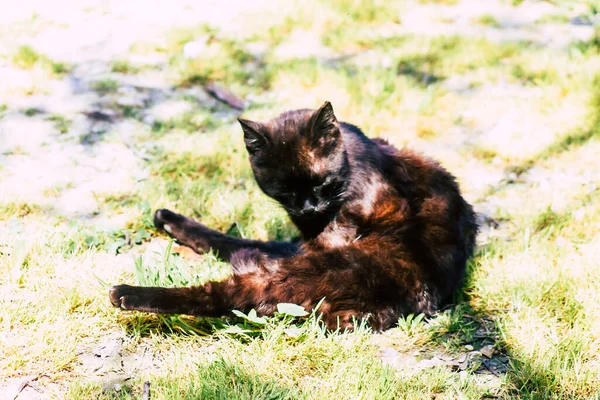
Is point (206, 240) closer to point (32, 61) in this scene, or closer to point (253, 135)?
point (253, 135)

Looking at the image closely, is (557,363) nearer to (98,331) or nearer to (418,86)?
(98,331)

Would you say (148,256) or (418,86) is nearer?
(148,256)

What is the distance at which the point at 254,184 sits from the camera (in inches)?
164

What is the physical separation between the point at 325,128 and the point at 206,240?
0.97 metres

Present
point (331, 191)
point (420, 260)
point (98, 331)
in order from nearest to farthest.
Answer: point (98, 331) → point (420, 260) → point (331, 191)

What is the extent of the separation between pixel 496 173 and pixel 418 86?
120 centimetres

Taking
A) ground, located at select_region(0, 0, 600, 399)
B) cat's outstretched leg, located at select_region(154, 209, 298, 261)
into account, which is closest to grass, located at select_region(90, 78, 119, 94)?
ground, located at select_region(0, 0, 600, 399)

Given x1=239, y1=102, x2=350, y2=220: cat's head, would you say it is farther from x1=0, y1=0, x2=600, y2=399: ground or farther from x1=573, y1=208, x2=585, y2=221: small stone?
x1=573, y1=208, x2=585, y2=221: small stone

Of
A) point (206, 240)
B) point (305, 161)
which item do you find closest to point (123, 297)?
point (206, 240)

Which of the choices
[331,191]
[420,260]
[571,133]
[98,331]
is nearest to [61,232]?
[98,331]

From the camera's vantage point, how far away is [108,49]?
19.4 feet

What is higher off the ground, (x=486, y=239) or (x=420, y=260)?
(x=420, y=260)

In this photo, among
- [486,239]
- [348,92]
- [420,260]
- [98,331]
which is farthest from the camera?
[348,92]

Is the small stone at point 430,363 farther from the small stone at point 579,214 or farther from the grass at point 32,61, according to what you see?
the grass at point 32,61
